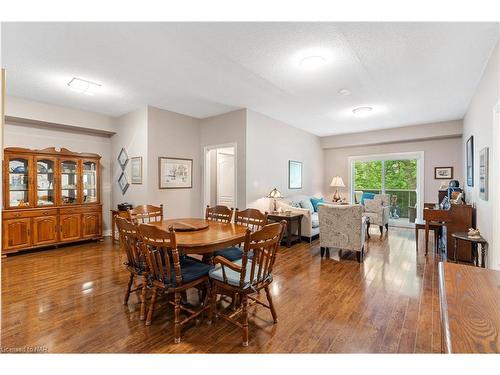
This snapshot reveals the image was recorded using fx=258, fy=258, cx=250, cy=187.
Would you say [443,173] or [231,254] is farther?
[443,173]

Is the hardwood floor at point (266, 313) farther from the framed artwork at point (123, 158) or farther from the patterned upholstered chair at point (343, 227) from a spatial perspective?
the framed artwork at point (123, 158)

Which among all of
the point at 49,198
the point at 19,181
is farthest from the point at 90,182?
the point at 19,181

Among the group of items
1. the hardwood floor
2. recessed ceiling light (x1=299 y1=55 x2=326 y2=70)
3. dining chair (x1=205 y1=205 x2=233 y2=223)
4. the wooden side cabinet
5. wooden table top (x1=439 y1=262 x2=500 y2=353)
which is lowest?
the hardwood floor

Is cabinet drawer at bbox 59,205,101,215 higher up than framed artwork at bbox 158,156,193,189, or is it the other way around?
framed artwork at bbox 158,156,193,189

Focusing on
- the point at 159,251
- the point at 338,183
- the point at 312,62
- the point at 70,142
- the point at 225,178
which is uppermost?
the point at 312,62

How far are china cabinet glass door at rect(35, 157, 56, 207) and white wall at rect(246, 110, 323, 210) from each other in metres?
3.56

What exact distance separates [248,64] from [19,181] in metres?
4.38

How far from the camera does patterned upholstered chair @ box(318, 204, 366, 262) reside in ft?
12.7

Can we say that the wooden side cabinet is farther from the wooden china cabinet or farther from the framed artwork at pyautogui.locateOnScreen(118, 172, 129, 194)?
the framed artwork at pyautogui.locateOnScreen(118, 172, 129, 194)

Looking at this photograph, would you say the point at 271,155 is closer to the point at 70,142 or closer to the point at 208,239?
the point at 208,239

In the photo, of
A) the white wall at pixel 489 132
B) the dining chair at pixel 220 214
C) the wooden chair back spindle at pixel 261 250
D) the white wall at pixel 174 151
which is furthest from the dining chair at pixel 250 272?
the white wall at pixel 174 151

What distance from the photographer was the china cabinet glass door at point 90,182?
5125mm

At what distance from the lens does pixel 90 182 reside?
5219mm

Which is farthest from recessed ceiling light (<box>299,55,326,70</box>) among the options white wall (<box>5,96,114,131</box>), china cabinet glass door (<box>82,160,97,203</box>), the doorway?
china cabinet glass door (<box>82,160,97,203</box>)
